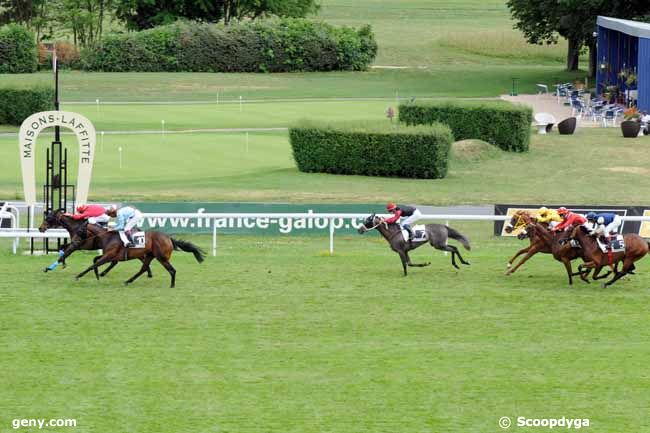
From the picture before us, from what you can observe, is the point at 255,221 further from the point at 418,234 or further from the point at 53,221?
the point at 53,221

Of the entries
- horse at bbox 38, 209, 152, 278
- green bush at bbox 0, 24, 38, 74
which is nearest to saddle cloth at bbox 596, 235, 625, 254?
horse at bbox 38, 209, 152, 278

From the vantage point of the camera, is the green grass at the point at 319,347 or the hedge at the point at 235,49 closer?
the green grass at the point at 319,347

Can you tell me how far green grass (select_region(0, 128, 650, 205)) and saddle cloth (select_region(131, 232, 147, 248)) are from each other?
9.55 metres

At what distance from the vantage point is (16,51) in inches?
2402

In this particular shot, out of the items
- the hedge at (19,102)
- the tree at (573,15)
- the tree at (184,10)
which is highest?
the tree at (184,10)

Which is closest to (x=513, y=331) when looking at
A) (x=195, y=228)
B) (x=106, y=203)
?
(x=195, y=228)

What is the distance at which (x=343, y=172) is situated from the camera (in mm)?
30672

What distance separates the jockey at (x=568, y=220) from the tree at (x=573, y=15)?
3978 centimetres

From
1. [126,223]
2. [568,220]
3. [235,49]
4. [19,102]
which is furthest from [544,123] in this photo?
[235,49]

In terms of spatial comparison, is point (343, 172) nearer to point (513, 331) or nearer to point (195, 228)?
point (195, 228)

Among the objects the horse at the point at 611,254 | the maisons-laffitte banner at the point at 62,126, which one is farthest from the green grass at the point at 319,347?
the maisons-laffitte banner at the point at 62,126

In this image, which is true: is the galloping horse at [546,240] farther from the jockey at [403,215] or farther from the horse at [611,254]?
the jockey at [403,215]

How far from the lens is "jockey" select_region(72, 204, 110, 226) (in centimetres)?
1686

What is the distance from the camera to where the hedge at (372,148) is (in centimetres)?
2980
